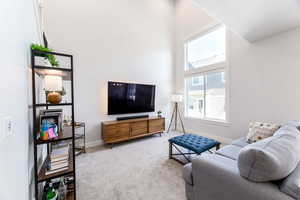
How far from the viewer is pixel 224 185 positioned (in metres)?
1.13

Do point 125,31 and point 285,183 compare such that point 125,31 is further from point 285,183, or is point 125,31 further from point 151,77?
point 285,183

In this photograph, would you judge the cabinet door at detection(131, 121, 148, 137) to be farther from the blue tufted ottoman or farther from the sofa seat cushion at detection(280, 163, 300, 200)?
the sofa seat cushion at detection(280, 163, 300, 200)

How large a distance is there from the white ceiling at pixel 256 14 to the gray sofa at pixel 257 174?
169 centimetres

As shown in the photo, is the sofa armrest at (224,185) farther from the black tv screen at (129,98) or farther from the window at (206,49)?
the window at (206,49)

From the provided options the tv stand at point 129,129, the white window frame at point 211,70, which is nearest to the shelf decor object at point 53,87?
the tv stand at point 129,129

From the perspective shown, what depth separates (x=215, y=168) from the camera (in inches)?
47.9

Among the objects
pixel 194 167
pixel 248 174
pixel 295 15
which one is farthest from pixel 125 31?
pixel 248 174

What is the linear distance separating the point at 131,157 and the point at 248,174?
7.24 ft

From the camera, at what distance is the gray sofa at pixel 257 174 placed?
907 mm

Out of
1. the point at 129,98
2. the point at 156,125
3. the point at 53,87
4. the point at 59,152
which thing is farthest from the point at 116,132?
the point at 53,87

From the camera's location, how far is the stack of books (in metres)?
1.37

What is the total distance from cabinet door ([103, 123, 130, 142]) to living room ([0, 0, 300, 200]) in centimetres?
3

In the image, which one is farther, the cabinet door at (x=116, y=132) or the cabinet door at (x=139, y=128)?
the cabinet door at (x=139, y=128)

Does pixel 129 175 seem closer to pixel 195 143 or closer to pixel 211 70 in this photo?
pixel 195 143
